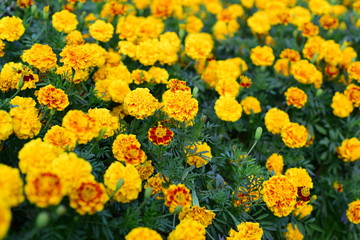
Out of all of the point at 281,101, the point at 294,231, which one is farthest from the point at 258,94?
the point at 294,231

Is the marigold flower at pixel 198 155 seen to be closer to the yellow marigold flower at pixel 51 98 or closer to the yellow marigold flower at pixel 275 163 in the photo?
the yellow marigold flower at pixel 275 163

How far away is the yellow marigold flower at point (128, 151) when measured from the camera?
1833mm

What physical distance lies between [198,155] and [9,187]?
1.09 metres

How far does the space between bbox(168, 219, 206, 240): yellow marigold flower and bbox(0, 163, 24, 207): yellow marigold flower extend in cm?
74

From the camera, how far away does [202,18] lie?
3838mm

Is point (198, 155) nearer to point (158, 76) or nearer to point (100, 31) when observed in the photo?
point (158, 76)

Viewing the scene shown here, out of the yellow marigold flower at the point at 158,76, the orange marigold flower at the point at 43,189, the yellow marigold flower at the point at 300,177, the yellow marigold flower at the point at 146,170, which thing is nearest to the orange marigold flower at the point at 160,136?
the yellow marigold flower at the point at 146,170

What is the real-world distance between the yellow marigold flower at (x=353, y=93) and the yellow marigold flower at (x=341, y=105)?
25mm

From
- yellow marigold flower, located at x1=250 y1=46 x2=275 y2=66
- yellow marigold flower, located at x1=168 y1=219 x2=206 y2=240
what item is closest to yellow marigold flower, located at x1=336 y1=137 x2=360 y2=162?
yellow marigold flower, located at x1=250 y1=46 x2=275 y2=66

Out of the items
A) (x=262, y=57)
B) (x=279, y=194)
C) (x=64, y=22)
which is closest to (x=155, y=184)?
(x=279, y=194)

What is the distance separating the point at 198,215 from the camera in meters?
1.92

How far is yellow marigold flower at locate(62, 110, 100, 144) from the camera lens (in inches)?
64.4

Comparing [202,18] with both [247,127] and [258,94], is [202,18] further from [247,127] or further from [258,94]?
[247,127]

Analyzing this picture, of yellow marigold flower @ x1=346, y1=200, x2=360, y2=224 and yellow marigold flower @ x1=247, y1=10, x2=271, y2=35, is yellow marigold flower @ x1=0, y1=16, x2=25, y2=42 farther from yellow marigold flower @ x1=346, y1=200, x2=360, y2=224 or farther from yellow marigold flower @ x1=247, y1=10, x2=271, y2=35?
yellow marigold flower @ x1=346, y1=200, x2=360, y2=224
